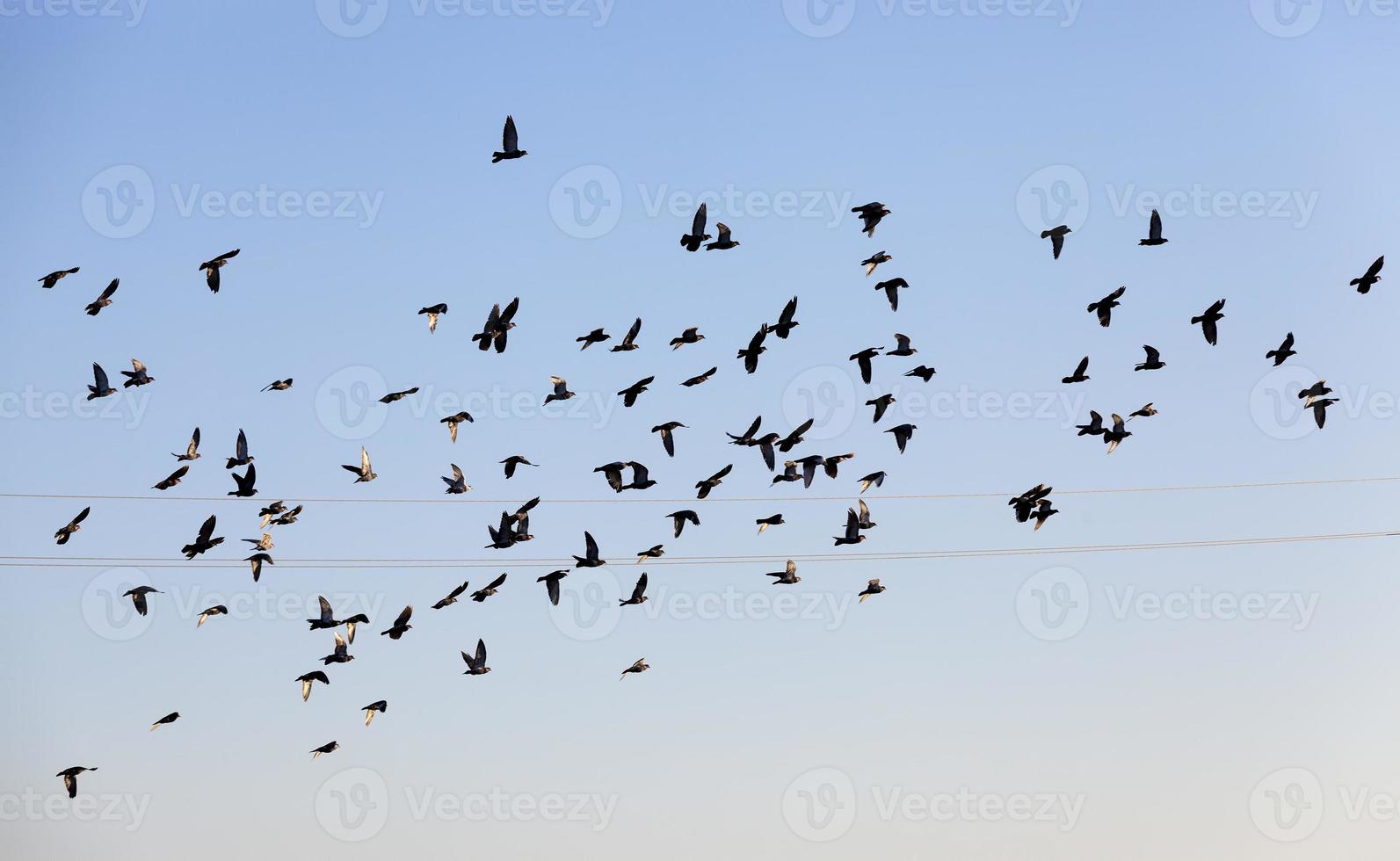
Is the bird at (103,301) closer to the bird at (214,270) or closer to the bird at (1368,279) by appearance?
the bird at (214,270)

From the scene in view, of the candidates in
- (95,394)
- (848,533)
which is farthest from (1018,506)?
(95,394)

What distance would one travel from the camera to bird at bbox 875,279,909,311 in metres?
50.1

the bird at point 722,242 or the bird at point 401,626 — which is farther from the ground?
the bird at point 722,242

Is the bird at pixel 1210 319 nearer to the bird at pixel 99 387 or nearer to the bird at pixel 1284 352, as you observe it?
the bird at pixel 1284 352

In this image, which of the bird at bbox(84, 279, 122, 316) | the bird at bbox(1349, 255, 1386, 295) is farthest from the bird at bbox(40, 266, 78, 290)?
the bird at bbox(1349, 255, 1386, 295)

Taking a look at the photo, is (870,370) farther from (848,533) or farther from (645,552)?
(645,552)

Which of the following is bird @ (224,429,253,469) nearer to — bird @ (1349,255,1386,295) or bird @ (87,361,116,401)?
bird @ (87,361,116,401)

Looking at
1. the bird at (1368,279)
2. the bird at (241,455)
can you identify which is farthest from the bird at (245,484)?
the bird at (1368,279)

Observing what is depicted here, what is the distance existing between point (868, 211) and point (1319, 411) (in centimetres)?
1266

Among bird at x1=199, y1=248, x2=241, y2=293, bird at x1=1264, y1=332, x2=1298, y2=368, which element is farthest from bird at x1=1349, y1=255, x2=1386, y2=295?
bird at x1=199, y1=248, x2=241, y2=293

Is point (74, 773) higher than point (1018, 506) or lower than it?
lower

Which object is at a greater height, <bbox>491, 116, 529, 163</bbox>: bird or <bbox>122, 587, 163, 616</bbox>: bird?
<bbox>491, 116, 529, 163</bbox>: bird

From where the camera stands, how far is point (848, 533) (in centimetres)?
4991

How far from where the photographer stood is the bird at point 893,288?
50.1 meters
